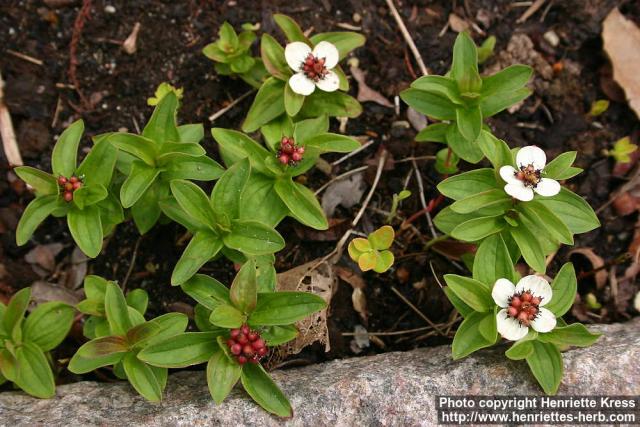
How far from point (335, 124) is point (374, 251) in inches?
45.8

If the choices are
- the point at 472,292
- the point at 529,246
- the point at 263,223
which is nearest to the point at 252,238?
the point at 263,223

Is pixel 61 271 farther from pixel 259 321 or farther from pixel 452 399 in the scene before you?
pixel 452 399

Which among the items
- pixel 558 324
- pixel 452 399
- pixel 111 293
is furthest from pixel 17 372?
pixel 558 324

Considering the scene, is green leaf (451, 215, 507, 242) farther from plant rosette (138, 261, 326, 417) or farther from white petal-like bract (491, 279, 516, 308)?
plant rosette (138, 261, 326, 417)

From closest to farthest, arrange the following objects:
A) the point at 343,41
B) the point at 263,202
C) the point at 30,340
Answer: the point at 30,340 < the point at 263,202 < the point at 343,41

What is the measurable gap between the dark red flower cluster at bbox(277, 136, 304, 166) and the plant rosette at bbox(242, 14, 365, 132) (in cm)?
37

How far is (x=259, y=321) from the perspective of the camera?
327 centimetres

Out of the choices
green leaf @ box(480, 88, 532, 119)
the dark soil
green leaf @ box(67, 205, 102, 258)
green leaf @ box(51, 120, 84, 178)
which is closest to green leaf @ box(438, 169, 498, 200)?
green leaf @ box(480, 88, 532, 119)

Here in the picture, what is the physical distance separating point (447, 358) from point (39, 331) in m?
2.37

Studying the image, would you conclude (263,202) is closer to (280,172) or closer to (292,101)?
(280,172)

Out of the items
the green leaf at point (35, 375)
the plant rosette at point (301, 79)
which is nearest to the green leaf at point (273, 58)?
the plant rosette at point (301, 79)

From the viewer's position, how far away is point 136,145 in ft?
11.7

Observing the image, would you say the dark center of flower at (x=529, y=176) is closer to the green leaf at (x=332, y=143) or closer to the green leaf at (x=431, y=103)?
the green leaf at (x=431, y=103)

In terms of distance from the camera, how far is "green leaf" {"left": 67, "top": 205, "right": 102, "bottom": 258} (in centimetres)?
359
